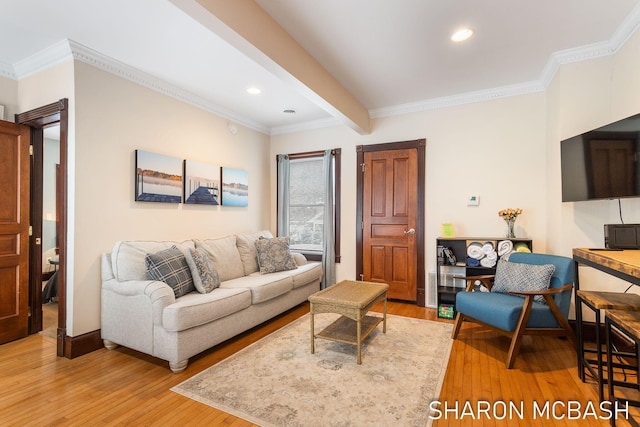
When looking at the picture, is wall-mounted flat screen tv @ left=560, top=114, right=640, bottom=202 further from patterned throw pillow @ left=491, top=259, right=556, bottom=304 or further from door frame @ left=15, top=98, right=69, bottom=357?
door frame @ left=15, top=98, right=69, bottom=357

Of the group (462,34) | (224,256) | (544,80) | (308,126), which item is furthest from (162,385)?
(544,80)

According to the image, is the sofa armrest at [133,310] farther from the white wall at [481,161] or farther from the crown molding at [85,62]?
the white wall at [481,161]

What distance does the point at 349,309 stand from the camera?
8.57 feet

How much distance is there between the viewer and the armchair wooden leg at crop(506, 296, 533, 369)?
246 cm

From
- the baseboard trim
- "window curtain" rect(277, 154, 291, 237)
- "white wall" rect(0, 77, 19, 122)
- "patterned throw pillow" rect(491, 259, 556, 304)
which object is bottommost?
the baseboard trim

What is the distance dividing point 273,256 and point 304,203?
4.43 ft

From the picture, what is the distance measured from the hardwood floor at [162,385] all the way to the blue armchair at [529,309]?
0.83 feet

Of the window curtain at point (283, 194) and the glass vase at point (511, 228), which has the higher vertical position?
the window curtain at point (283, 194)

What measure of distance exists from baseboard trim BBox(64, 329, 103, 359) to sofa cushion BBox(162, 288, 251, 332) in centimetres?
93

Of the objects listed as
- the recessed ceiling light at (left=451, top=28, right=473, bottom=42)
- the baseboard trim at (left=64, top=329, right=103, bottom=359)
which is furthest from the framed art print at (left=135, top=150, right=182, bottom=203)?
the recessed ceiling light at (left=451, top=28, right=473, bottom=42)

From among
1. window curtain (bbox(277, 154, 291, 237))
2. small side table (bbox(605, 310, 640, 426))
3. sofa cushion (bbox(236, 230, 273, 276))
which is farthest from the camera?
window curtain (bbox(277, 154, 291, 237))

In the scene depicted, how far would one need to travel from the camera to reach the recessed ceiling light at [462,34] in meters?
2.61

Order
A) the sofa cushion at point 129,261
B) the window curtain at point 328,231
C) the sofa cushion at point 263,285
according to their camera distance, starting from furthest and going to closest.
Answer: the window curtain at point 328,231, the sofa cushion at point 263,285, the sofa cushion at point 129,261

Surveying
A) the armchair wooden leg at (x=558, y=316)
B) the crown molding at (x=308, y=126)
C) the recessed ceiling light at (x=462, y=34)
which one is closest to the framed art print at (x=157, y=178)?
the crown molding at (x=308, y=126)
